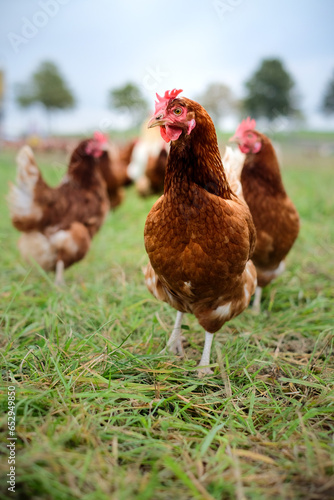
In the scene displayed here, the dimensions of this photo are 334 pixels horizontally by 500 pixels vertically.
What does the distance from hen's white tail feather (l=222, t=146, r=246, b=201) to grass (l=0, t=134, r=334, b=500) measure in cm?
97

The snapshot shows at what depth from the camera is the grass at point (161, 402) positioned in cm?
117

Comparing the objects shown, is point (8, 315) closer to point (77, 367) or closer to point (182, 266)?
point (77, 367)

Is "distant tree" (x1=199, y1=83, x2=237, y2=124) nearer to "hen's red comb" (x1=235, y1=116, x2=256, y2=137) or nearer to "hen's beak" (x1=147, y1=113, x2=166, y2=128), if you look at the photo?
"hen's red comb" (x1=235, y1=116, x2=256, y2=137)

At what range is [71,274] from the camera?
3561 mm

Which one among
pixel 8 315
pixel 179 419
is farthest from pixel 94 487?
pixel 8 315

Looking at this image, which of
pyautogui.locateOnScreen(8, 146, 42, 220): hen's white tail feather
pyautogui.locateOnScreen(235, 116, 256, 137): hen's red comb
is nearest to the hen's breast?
pyautogui.locateOnScreen(235, 116, 256, 137): hen's red comb

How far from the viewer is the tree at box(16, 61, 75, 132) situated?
1912cm

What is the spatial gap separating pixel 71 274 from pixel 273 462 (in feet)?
8.88

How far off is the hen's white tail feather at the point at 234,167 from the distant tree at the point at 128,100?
9.92ft

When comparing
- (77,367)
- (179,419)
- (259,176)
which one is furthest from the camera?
(259,176)

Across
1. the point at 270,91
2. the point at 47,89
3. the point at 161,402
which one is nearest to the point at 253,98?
the point at 270,91

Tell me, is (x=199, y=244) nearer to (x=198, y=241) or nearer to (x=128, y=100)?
(x=198, y=241)

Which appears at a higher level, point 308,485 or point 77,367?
point 308,485

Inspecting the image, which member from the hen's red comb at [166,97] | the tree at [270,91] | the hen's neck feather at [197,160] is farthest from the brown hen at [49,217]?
the tree at [270,91]
